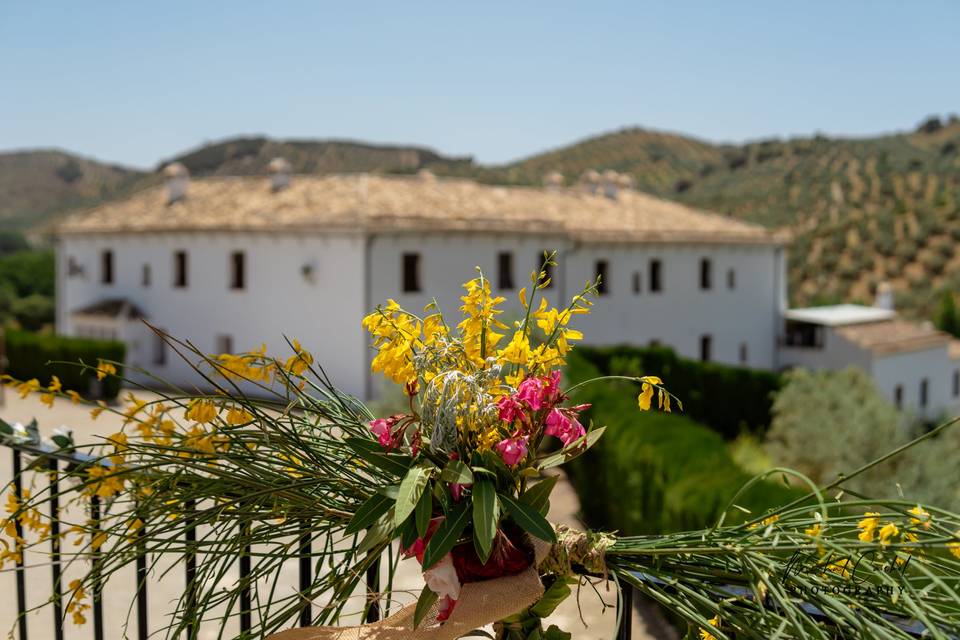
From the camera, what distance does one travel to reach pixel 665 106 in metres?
33.3

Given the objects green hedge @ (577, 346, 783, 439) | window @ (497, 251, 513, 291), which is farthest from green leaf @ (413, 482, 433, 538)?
window @ (497, 251, 513, 291)

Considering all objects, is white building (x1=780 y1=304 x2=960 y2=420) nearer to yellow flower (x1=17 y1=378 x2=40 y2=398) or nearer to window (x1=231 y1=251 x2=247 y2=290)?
window (x1=231 y1=251 x2=247 y2=290)

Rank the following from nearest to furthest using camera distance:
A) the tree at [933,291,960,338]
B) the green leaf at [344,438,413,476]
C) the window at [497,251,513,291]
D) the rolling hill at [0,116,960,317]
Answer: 1. the green leaf at [344,438,413,476]
2. the window at [497,251,513,291]
3. the tree at [933,291,960,338]
4. the rolling hill at [0,116,960,317]

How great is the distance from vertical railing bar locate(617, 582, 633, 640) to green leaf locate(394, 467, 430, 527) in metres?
0.41

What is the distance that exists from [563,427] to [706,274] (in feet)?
84.5

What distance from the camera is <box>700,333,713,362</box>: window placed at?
1050 inches

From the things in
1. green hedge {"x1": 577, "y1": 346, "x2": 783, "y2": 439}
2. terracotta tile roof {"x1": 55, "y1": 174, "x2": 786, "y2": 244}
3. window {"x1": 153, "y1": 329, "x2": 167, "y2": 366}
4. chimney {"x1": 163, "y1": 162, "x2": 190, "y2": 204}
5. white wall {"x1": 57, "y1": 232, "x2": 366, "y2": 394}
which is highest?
chimney {"x1": 163, "y1": 162, "x2": 190, "y2": 204}

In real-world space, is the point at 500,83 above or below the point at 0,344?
above

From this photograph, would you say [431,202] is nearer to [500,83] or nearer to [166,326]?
[166,326]

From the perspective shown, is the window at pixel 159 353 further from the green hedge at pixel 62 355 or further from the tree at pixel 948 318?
the tree at pixel 948 318

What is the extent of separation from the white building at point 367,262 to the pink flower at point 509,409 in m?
17.1

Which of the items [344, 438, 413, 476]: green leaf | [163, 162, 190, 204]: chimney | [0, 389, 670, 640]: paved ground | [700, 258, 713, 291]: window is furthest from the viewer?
[700, 258, 713, 291]: window

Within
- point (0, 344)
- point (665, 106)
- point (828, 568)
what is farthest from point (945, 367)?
point (828, 568)

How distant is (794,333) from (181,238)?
1655cm
